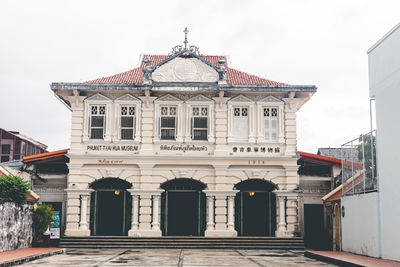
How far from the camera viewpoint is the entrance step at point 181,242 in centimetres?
2289

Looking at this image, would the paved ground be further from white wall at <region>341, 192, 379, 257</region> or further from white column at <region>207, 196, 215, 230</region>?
white column at <region>207, 196, 215, 230</region>

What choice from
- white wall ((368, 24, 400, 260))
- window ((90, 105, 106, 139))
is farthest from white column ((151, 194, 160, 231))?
white wall ((368, 24, 400, 260))

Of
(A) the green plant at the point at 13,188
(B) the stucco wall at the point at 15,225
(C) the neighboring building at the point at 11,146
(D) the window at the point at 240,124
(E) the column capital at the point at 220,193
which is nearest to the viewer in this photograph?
(B) the stucco wall at the point at 15,225

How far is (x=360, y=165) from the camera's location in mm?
18750

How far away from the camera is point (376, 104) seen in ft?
56.0

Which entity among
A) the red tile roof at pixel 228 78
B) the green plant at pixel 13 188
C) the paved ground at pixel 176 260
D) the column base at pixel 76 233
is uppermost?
the red tile roof at pixel 228 78

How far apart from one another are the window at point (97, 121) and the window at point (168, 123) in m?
2.73

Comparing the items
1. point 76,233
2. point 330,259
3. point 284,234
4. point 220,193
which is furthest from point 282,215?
point 76,233

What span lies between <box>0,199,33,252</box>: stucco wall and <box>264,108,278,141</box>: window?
1087 cm

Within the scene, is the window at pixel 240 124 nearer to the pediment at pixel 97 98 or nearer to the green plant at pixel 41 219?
the pediment at pixel 97 98

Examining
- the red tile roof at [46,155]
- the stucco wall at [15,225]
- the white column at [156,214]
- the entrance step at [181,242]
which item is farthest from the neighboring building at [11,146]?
the white column at [156,214]

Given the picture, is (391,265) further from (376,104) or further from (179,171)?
(179,171)

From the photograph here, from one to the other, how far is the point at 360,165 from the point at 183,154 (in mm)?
8522

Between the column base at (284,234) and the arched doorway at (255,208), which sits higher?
the arched doorway at (255,208)
